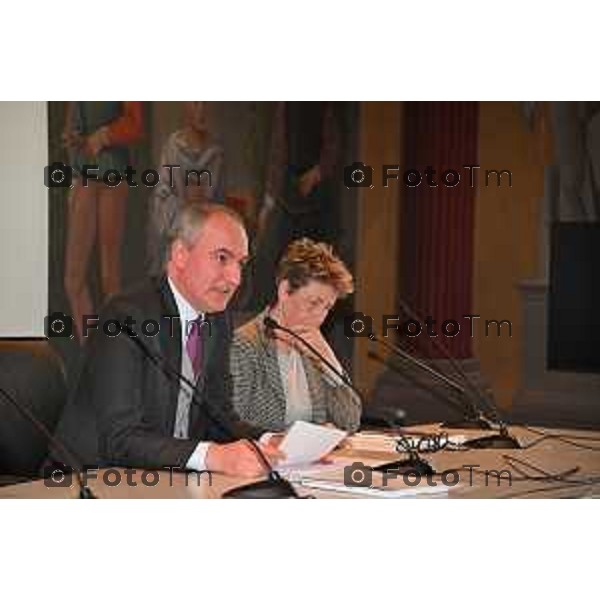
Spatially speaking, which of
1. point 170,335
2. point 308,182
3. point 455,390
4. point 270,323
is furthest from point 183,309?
point 455,390

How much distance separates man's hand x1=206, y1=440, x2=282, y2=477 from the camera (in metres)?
3.88

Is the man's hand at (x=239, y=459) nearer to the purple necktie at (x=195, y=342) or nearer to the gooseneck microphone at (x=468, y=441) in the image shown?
the purple necktie at (x=195, y=342)

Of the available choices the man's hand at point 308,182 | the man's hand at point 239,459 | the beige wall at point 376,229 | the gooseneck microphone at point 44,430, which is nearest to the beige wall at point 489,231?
the beige wall at point 376,229

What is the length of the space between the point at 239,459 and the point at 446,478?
1.67 ft

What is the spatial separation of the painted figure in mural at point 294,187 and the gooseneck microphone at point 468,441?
30 centimetres

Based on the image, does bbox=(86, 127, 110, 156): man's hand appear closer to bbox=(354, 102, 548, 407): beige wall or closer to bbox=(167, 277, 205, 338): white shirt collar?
bbox=(167, 277, 205, 338): white shirt collar

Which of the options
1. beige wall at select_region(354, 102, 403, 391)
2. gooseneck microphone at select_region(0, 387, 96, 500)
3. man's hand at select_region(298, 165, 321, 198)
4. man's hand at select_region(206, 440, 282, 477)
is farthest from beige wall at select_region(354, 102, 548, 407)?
gooseneck microphone at select_region(0, 387, 96, 500)

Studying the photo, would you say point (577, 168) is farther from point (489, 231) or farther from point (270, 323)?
point (270, 323)

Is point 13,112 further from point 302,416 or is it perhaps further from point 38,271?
point 302,416

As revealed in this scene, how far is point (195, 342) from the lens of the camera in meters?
3.94

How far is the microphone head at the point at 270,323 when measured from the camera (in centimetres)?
394
